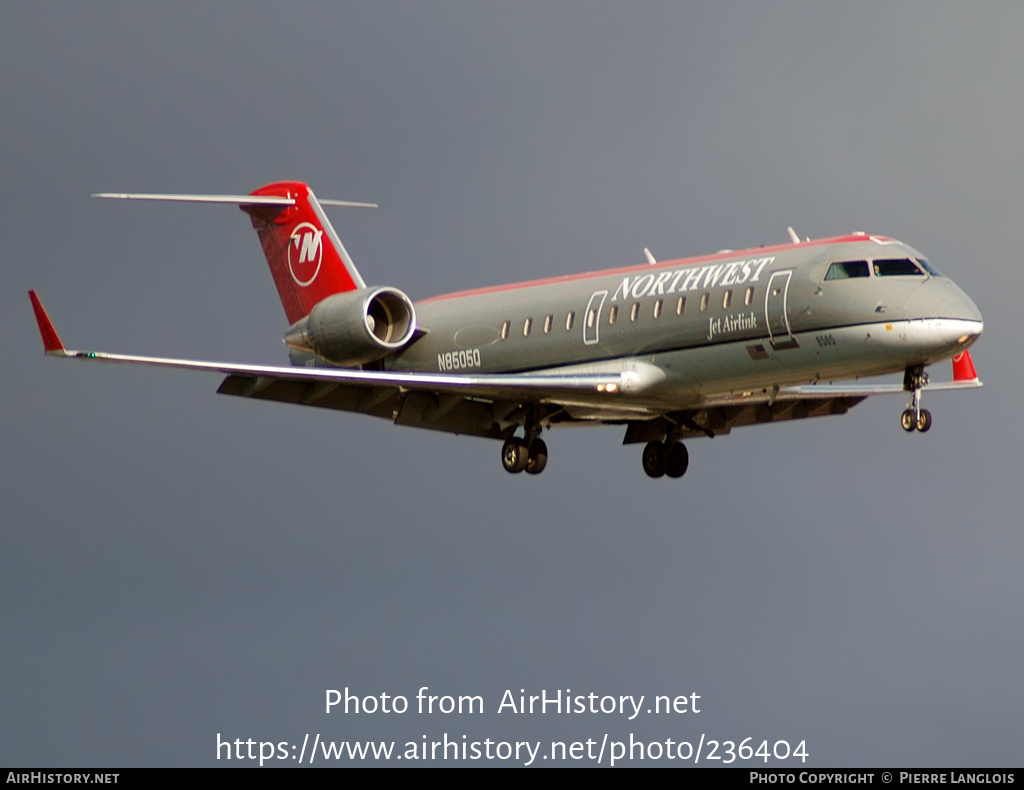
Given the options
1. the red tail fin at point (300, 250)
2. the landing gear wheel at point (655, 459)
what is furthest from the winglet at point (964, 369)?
the red tail fin at point (300, 250)

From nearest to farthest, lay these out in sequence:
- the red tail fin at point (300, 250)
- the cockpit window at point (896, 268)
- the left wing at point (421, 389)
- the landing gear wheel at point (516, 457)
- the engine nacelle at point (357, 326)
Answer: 1. the cockpit window at point (896, 268)
2. the left wing at point (421, 389)
3. the engine nacelle at point (357, 326)
4. the landing gear wheel at point (516, 457)
5. the red tail fin at point (300, 250)

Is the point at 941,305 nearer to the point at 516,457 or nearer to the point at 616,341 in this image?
the point at 616,341

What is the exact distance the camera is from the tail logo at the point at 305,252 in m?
40.8

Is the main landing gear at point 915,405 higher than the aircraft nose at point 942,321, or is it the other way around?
the aircraft nose at point 942,321

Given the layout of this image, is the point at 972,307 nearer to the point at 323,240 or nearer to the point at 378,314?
the point at 378,314

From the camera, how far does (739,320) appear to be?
3356 centimetres

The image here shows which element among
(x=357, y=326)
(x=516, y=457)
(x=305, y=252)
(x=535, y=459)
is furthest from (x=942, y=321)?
(x=305, y=252)

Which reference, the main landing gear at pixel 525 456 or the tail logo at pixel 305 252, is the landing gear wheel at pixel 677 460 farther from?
the tail logo at pixel 305 252

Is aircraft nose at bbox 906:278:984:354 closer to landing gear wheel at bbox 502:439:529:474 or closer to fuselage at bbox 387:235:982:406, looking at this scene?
fuselage at bbox 387:235:982:406

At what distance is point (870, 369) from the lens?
32844 mm

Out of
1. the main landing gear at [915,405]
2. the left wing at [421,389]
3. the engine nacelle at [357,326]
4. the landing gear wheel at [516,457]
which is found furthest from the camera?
the landing gear wheel at [516,457]

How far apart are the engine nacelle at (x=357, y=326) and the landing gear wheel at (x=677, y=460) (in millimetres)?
5648

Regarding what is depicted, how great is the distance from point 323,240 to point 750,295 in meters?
10.8

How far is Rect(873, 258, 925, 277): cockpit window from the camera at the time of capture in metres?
32.8
